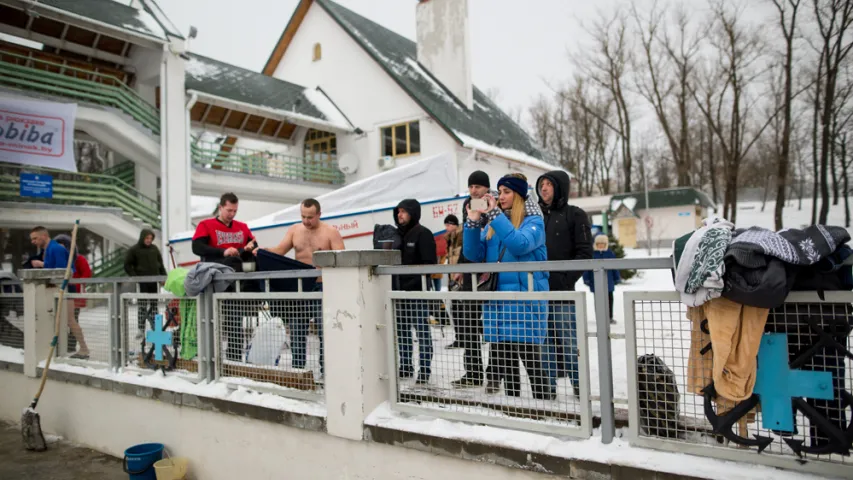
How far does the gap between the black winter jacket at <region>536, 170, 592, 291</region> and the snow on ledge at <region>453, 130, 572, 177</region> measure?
13.9 m

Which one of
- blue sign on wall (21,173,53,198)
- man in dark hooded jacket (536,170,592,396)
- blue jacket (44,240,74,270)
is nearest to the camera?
man in dark hooded jacket (536,170,592,396)

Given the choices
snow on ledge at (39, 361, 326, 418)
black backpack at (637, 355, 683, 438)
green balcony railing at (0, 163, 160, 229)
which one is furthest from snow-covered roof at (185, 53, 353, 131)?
black backpack at (637, 355, 683, 438)

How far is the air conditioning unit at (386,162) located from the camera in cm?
1961

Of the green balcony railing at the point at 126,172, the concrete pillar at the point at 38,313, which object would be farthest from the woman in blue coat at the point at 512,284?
the green balcony railing at the point at 126,172

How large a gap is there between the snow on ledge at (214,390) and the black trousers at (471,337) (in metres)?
1.18

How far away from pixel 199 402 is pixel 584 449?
3.17 m

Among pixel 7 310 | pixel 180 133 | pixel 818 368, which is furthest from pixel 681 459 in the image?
pixel 180 133

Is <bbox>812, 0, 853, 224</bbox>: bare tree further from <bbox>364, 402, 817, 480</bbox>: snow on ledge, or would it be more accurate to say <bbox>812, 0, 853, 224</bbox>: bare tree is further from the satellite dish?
<bbox>364, 402, 817, 480</bbox>: snow on ledge

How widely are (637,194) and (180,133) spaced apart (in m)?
29.5

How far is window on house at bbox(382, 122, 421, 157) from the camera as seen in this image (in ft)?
64.4

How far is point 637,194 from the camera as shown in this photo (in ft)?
119

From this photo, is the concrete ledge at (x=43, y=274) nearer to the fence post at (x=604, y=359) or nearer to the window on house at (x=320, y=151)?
the fence post at (x=604, y=359)

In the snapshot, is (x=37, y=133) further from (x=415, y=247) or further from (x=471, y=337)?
(x=471, y=337)

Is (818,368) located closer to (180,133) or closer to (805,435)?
(805,435)
